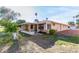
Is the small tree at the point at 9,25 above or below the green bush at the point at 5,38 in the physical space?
above

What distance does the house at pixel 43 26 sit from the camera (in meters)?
2.18

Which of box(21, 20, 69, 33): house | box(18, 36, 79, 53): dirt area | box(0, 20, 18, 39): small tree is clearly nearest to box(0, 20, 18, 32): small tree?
box(0, 20, 18, 39): small tree

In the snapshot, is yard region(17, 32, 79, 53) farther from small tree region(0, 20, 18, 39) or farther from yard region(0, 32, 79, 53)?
small tree region(0, 20, 18, 39)

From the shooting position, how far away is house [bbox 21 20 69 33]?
2182 millimetres

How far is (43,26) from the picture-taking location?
2193 millimetres

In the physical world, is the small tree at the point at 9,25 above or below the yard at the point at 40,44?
above

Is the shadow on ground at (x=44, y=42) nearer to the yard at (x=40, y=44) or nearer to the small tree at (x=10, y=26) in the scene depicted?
the yard at (x=40, y=44)

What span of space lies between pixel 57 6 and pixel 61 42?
48cm

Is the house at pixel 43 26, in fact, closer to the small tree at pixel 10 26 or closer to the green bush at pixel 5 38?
the small tree at pixel 10 26

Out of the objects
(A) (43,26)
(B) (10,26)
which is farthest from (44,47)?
(B) (10,26)

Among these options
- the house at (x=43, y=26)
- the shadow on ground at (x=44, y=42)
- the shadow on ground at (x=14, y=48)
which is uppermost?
the house at (x=43, y=26)

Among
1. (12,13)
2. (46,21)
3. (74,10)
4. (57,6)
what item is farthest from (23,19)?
(74,10)

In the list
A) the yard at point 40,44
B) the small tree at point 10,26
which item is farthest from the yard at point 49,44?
the small tree at point 10,26

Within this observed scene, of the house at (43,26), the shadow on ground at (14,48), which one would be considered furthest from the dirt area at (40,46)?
the house at (43,26)
